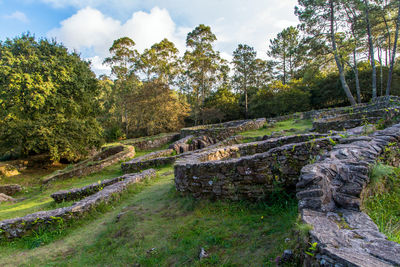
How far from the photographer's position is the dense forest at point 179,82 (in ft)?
45.0

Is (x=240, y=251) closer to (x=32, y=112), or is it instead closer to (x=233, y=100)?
(x=32, y=112)

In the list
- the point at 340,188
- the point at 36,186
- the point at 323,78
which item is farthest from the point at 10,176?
the point at 323,78

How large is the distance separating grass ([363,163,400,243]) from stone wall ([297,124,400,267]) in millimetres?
174

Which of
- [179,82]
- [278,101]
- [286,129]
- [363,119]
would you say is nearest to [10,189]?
[286,129]

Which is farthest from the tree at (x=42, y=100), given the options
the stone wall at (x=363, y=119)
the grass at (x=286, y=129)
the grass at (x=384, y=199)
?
the grass at (x=384, y=199)

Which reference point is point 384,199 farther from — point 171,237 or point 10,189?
point 10,189

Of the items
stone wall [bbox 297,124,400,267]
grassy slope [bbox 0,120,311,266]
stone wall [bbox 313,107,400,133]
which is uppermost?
stone wall [bbox 313,107,400,133]

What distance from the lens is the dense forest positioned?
13.7m

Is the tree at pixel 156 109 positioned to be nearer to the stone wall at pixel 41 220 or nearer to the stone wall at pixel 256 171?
the stone wall at pixel 41 220

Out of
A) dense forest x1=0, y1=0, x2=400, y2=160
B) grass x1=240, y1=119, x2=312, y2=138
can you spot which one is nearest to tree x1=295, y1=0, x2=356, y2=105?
dense forest x1=0, y1=0, x2=400, y2=160

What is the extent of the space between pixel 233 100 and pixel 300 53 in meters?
14.0

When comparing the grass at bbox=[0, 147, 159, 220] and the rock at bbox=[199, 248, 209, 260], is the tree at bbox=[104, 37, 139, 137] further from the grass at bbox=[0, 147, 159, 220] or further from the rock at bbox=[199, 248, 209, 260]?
the rock at bbox=[199, 248, 209, 260]

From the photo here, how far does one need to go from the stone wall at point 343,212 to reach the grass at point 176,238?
532 mm

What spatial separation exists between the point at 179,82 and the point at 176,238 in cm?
3792
